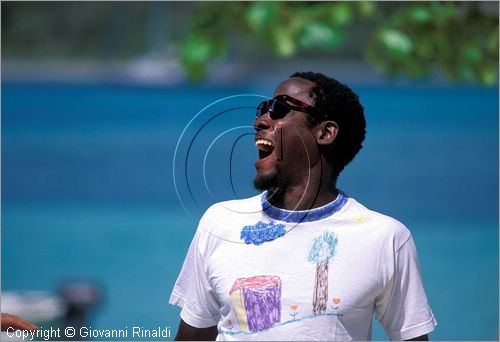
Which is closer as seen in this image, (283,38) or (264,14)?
(264,14)

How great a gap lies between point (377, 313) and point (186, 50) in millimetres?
2234

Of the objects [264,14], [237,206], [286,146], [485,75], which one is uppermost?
[264,14]

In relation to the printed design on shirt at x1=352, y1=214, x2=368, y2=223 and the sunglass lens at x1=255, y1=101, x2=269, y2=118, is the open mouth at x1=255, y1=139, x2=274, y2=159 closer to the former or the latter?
the sunglass lens at x1=255, y1=101, x2=269, y2=118

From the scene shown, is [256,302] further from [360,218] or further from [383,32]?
[383,32]

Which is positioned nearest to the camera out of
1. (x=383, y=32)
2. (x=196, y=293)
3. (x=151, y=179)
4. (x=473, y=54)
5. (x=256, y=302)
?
(x=256, y=302)

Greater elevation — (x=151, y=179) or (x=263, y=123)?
(x=151, y=179)

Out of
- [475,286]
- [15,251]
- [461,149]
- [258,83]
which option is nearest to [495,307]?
[475,286]

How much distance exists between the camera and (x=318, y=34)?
3.71 m

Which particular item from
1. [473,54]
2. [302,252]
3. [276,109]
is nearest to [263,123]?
[276,109]

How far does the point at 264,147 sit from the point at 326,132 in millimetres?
146

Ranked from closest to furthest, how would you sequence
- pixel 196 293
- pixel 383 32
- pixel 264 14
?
pixel 196 293 < pixel 264 14 < pixel 383 32

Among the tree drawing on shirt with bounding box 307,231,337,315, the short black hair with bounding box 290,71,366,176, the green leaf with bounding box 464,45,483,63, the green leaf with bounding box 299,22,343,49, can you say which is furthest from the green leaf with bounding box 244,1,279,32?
the tree drawing on shirt with bounding box 307,231,337,315

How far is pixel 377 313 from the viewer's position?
6.32 feet

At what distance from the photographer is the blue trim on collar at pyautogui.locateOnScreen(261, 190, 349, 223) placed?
1954 millimetres
